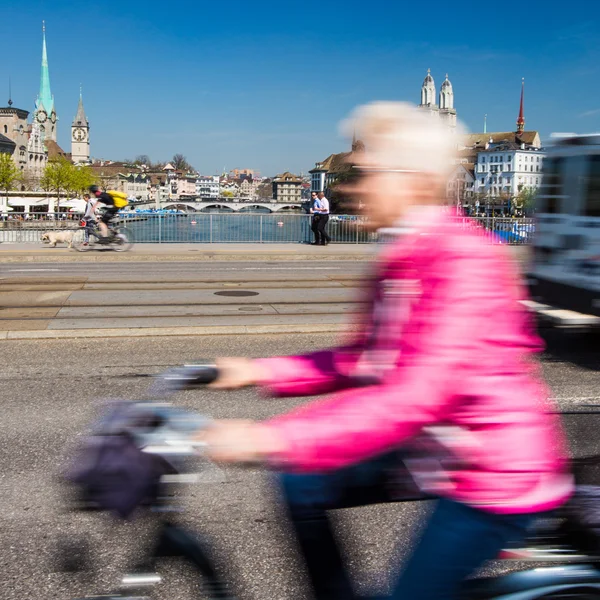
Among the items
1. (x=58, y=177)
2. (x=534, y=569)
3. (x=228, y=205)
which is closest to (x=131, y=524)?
(x=534, y=569)

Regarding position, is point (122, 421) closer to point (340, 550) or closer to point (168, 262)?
point (340, 550)

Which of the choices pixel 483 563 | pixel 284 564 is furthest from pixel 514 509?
pixel 284 564

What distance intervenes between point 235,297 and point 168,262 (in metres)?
7.55

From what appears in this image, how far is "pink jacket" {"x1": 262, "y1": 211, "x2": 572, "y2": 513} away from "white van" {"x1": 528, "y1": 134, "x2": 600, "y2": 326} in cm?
748

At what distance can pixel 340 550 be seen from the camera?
85.8 inches

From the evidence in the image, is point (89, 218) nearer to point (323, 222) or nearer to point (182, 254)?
point (182, 254)

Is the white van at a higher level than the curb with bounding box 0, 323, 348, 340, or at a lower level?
higher

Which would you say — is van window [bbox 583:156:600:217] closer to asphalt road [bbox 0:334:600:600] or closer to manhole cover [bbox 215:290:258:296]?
asphalt road [bbox 0:334:600:600]

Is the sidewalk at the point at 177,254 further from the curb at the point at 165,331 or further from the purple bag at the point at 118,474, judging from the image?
the purple bag at the point at 118,474

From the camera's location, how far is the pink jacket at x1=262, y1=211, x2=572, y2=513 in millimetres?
1882

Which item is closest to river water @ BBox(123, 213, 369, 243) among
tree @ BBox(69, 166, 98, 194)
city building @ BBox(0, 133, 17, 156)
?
tree @ BBox(69, 166, 98, 194)

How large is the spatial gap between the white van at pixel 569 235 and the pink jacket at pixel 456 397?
295 inches

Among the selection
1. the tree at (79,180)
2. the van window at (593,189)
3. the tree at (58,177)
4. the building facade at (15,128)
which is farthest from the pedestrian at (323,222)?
the building facade at (15,128)

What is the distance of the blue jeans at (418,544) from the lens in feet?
6.21
